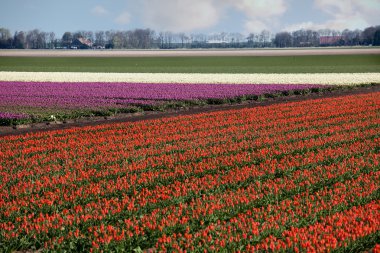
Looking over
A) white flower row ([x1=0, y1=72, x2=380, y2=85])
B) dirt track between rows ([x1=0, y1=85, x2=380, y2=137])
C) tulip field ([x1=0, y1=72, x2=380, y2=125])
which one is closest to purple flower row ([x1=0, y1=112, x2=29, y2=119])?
tulip field ([x1=0, y1=72, x2=380, y2=125])

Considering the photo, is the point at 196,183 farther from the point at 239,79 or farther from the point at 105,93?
the point at 239,79

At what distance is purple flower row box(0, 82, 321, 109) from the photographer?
32.1m

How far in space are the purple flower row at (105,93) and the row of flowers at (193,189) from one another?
11416 mm

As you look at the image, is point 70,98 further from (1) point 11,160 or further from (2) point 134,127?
(1) point 11,160

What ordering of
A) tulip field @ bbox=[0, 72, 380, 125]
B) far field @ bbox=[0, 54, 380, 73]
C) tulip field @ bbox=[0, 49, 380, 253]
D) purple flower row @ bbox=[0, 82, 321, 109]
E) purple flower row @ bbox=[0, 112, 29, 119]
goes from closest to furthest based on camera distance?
tulip field @ bbox=[0, 49, 380, 253]
purple flower row @ bbox=[0, 112, 29, 119]
tulip field @ bbox=[0, 72, 380, 125]
purple flower row @ bbox=[0, 82, 321, 109]
far field @ bbox=[0, 54, 380, 73]

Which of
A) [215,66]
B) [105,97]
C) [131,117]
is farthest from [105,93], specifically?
[215,66]

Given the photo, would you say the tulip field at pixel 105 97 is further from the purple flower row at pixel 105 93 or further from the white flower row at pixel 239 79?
the white flower row at pixel 239 79

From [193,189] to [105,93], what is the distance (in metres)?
25.7

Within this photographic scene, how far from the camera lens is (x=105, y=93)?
121ft

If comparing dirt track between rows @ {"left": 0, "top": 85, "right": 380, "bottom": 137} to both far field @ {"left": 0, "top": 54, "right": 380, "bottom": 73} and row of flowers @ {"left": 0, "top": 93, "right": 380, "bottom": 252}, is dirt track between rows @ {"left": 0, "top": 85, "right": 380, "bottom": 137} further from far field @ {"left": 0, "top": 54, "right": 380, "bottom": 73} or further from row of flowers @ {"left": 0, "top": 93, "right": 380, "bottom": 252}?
far field @ {"left": 0, "top": 54, "right": 380, "bottom": 73}

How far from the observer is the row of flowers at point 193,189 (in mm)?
9570

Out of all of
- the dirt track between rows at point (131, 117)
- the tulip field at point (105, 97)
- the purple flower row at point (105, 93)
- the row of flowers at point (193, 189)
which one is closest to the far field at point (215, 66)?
the tulip field at point (105, 97)

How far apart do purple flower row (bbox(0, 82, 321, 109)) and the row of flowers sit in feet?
37.5

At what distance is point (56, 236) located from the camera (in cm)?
987
